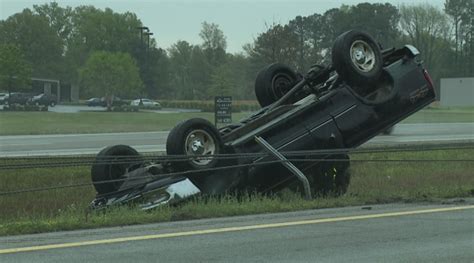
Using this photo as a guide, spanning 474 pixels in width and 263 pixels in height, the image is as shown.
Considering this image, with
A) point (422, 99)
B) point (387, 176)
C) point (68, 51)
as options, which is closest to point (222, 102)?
point (387, 176)

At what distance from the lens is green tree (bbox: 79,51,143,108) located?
7044cm

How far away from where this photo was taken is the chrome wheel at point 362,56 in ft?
32.8

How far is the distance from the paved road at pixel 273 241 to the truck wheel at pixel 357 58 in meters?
2.36

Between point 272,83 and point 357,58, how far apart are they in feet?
5.82

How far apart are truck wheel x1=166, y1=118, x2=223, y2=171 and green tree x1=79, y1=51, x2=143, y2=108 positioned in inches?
2425

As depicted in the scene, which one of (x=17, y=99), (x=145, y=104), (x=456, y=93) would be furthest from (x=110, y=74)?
(x=456, y=93)

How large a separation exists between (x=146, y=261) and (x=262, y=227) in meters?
1.96

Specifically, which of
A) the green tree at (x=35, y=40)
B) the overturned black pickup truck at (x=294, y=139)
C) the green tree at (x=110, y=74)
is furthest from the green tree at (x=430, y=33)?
the overturned black pickup truck at (x=294, y=139)

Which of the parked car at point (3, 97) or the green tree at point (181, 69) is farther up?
the green tree at point (181, 69)

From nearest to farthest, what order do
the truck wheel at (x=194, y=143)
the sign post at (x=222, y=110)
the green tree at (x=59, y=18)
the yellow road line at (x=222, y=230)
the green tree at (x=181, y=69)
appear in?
the yellow road line at (x=222, y=230) < the truck wheel at (x=194, y=143) < the sign post at (x=222, y=110) < the green tree at (x=59, y=18) < the green tree at (x=181, y=69)

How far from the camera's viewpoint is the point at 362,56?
10078 millimetres

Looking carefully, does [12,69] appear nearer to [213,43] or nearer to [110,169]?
[213,43]

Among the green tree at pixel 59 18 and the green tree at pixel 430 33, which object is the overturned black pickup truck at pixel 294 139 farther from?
the green tree at pixel 59 18

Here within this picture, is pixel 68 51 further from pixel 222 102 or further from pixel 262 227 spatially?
pixel 262 227
